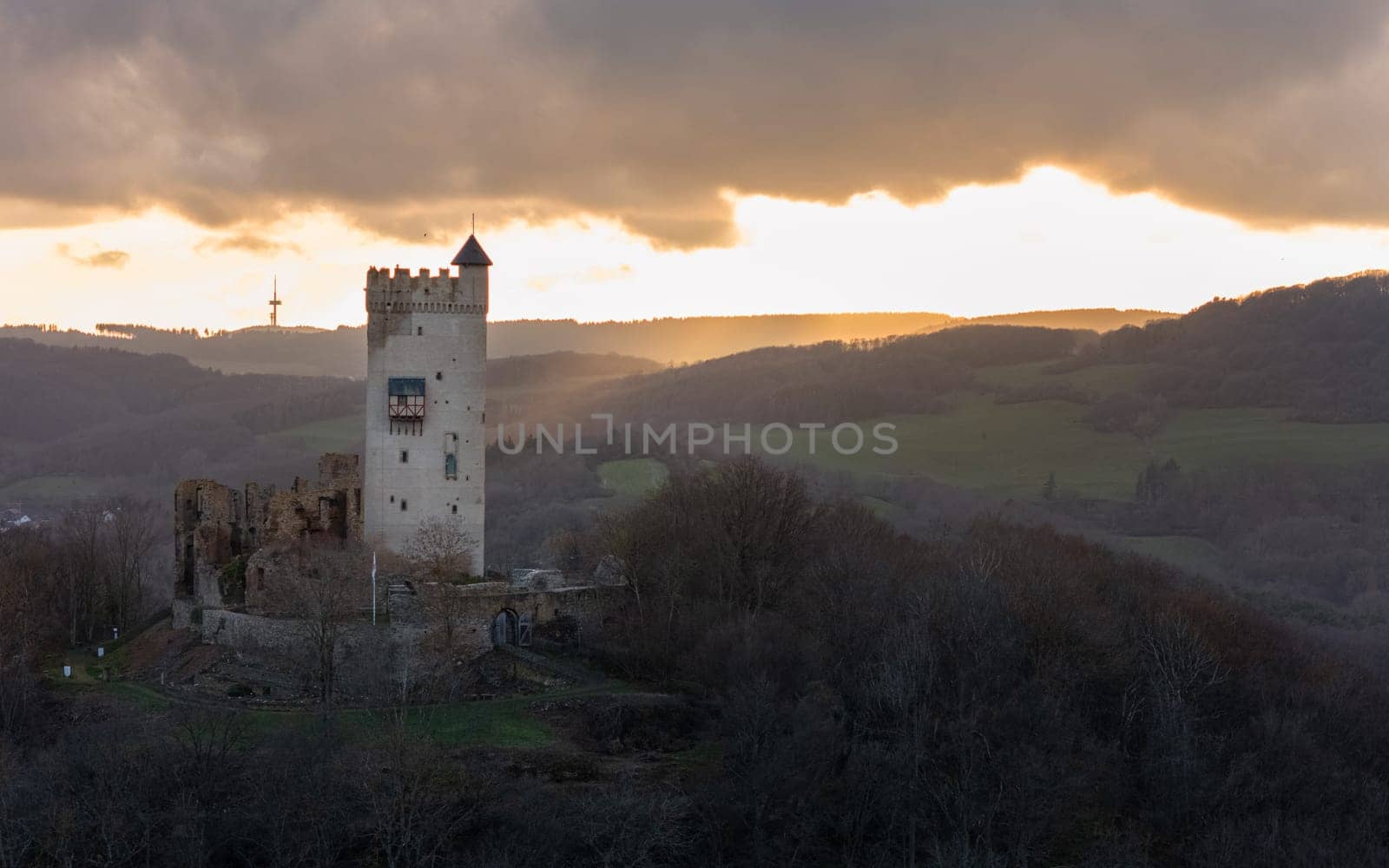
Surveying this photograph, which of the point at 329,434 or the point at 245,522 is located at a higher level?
the point at 245,522

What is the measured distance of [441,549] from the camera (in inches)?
2260

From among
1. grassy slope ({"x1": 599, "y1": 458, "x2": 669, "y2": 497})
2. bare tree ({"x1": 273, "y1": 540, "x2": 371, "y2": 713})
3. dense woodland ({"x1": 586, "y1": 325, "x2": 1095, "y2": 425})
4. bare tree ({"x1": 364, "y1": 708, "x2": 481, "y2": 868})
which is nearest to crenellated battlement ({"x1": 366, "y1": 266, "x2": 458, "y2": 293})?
bare tree ({"x1": 273, "y1": 540, "x2": 371, "y2": 713})

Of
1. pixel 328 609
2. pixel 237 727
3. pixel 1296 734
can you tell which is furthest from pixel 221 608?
pixel 1296 734

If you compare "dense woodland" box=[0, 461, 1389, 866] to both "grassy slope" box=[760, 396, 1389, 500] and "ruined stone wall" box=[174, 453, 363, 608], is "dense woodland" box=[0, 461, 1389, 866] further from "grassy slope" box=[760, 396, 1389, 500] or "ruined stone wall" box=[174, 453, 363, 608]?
"grassy slope" box=[760, 396, 1389, 500]

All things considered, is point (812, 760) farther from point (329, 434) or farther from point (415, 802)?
point (329, 434)

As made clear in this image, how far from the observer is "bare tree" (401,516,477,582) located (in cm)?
5697

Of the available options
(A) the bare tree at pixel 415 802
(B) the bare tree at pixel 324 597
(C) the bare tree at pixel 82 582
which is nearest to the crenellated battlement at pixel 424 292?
(B) the bare tree at pixel 324 597

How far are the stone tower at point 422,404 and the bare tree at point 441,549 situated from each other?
27 cm

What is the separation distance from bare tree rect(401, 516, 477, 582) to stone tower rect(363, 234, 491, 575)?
0.27 m

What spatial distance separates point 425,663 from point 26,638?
16.1m

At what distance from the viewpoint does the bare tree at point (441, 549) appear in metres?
57.0

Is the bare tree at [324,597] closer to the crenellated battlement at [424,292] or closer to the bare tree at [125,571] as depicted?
the crenellated battlement at [424,292]

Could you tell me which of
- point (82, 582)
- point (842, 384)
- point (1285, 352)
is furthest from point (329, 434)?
point (1285, 352)

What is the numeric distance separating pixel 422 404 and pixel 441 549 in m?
5.72
